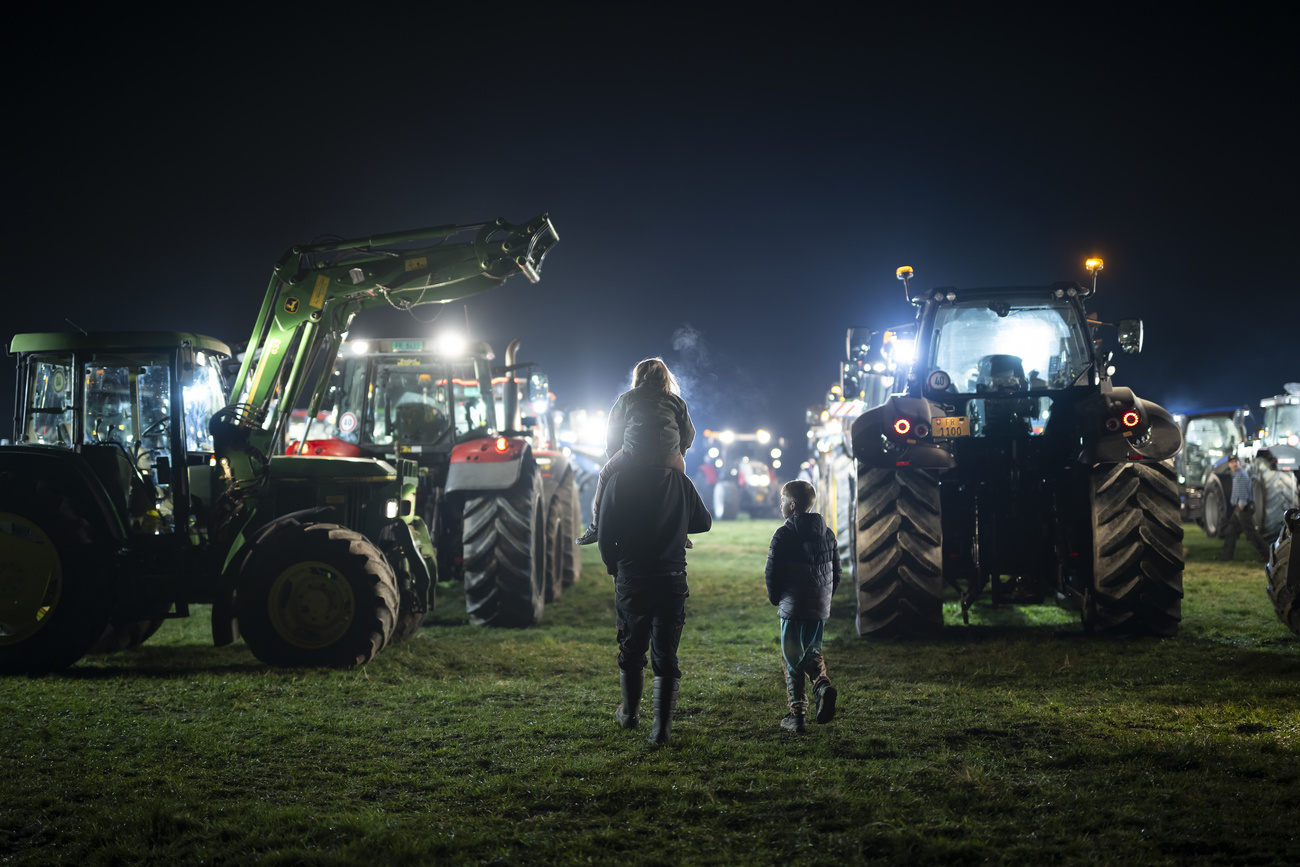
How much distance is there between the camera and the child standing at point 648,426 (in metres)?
4.78

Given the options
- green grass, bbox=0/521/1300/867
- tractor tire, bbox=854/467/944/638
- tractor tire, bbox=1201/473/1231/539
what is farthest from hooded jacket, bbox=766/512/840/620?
tractor tire, bbox=1201/473/1231/539

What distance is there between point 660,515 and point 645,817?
5.02 ft

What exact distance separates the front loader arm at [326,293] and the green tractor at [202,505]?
0.02 m

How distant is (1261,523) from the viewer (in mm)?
13766

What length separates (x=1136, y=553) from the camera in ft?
23.0

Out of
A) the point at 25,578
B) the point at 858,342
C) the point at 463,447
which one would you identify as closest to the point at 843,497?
the point at 858,342

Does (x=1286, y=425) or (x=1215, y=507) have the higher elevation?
(x=1286, y=425)

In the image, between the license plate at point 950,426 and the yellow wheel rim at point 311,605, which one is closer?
the yellow wheel rim at point 311,605

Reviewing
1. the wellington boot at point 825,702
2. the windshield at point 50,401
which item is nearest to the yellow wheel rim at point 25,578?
the windshield at point 50,401

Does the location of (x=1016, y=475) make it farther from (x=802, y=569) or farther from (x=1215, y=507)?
(x=1215, y=507)

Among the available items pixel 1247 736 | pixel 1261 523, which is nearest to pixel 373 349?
pixel 1247 736

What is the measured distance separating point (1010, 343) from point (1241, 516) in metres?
7.23

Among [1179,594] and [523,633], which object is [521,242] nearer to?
[523,633]

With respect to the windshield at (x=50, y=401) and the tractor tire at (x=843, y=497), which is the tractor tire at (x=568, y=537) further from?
the windshield at (x=50, y=401)
